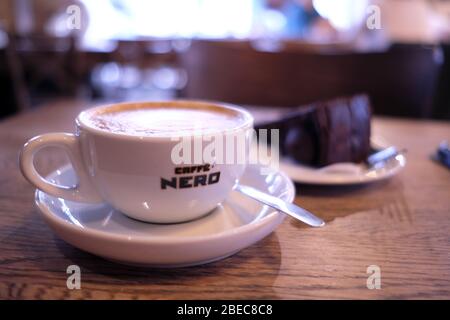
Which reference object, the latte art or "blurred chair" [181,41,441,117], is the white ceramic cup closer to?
the latte art

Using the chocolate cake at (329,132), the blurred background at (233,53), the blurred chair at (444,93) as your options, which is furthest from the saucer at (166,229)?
the blurred chair at (444,93)

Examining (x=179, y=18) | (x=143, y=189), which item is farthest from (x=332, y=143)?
(x=179, y=18)

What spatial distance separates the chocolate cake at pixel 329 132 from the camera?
Answer: 0.63 meters

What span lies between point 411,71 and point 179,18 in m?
4.77

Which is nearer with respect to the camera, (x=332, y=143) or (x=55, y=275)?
(x=55, y=275)

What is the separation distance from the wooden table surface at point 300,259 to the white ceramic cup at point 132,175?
0.21 ft

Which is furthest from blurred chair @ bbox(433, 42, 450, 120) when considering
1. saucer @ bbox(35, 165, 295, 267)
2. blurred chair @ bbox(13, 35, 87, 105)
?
blurred chair @ bbox(13, 35, 87, 105)

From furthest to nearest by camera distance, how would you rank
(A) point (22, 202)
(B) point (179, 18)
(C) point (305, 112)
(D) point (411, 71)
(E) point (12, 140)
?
(B) point (179, 18) → (D) point (411, 71) → (E) point (12, 140) → (C) point (305, 112) → (A) point (22, 202)

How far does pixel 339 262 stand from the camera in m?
0.41

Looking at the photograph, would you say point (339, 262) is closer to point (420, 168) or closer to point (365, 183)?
point (365, 183)

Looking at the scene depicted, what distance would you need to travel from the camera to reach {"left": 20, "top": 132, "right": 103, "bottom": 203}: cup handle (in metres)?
0.43

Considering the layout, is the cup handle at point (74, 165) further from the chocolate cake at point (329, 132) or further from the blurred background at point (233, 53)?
the blurred background at point (233, 53)

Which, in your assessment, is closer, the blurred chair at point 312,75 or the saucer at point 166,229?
the saucer at point 166,229

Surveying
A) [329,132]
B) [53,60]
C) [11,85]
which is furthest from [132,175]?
[53,60]
